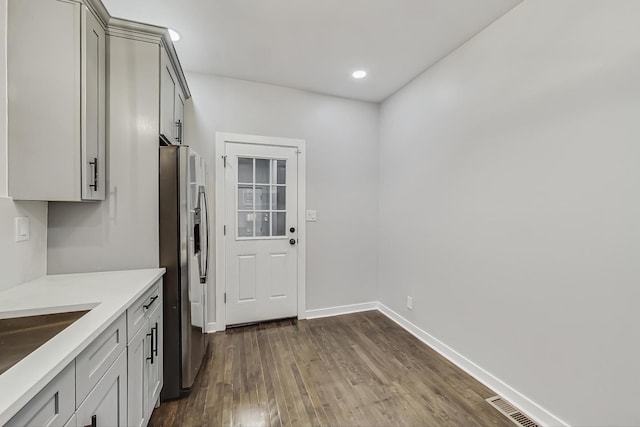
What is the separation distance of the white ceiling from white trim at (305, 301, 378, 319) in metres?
2.67

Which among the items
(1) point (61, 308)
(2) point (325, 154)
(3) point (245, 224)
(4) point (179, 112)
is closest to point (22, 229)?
(1) point (61, 308)

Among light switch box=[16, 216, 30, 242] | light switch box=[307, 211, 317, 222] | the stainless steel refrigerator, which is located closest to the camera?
light switch box=[16, 216, 30, 242]

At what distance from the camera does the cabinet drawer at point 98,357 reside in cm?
96

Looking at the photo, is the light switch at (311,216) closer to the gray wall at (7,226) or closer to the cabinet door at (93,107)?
the cabinet door at (93,107)

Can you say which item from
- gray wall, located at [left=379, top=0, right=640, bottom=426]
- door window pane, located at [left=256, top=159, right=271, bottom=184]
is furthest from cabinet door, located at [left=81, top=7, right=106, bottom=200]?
gray wall, located at [left=379, top=0, right=640, bottom=426]

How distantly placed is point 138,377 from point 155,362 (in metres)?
0.27

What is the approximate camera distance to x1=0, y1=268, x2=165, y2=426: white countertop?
2.29ft

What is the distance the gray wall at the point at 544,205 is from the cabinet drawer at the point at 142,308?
2318 millimetres

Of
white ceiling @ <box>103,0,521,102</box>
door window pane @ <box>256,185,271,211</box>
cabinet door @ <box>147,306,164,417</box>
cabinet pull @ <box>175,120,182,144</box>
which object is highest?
white ceiling @ <box>103,0,521,102</box>

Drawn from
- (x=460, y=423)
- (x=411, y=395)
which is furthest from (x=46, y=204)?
(x=460, y=423)

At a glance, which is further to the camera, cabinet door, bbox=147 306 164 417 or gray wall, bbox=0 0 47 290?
cabinet door, bbox=147 306 164 417

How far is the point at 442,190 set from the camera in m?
2.52

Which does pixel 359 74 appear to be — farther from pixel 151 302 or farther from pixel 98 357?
pixel 98 357

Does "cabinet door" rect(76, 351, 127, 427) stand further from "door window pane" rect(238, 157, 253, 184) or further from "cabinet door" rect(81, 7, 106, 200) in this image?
"door window pane" rect(238, 157, 253, 184)
